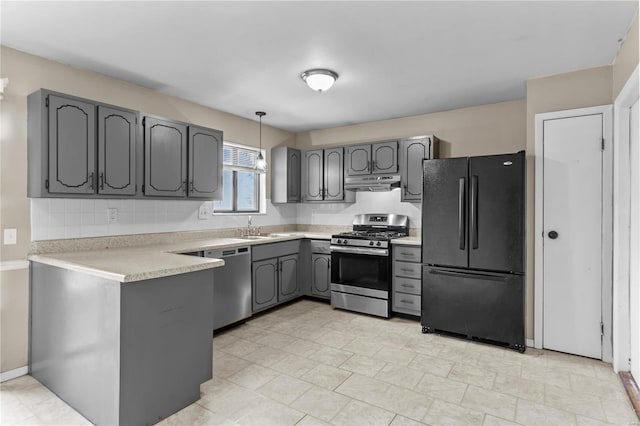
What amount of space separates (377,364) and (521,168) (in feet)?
6.90

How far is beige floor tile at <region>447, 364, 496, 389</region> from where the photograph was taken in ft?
8.50

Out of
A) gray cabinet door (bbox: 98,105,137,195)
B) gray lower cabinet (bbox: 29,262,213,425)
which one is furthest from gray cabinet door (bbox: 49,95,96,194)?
gray lower cabinet (bbox: 29,262,213,425)

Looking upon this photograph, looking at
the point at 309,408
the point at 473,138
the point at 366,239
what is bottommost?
the point at 309,408

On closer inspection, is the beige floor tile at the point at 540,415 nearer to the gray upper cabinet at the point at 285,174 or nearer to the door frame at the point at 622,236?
the door frame at the point at 622,236

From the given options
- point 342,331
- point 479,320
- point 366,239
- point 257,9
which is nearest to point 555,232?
point 479,320

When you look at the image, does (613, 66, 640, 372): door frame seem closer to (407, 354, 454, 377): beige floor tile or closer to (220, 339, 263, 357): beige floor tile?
(407, 354, 454, 377): beige floor tile

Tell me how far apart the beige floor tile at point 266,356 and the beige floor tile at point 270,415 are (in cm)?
60

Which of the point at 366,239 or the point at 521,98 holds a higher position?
the point at 521,98

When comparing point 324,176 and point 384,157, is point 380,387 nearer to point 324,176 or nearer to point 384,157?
point 384,157

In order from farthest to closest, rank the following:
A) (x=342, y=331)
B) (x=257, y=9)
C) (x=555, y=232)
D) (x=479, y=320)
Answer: (x=342, y=331) < (x=479, y=320) < (x=555, y=232) < (x=257, y=9)

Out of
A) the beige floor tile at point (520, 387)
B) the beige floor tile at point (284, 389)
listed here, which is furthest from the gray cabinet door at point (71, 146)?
the beige floor tile at point (520, 387)

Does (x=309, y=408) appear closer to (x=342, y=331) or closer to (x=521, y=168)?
(x=342, y=331)

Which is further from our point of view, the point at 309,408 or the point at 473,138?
the point at 473,138

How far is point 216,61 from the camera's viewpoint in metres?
2.92
